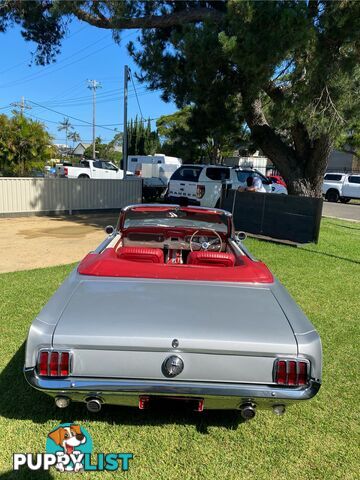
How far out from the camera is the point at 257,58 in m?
7.74

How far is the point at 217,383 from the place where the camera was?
7.11ft

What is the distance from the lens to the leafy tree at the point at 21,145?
568 inches

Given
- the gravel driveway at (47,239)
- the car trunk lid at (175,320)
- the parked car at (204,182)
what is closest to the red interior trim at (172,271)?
the car trunk lid at (175,320)

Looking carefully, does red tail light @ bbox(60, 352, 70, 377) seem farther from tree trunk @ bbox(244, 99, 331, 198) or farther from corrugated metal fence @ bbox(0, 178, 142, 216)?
corrugated metal fence @ bbox(0, 178, 142, 216)

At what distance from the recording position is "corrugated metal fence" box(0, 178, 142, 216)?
12.3m

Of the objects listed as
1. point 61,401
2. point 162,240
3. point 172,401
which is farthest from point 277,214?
point 61,401

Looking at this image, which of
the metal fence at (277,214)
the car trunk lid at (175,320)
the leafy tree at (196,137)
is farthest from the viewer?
the leafy tree at (196,137)

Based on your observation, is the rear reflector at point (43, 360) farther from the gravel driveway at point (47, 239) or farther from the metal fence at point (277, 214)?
the metal fence at point (277, 214)

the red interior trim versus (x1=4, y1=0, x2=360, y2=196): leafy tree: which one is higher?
(x1=4, y1=0, x2=360, y2=196): leafy tree

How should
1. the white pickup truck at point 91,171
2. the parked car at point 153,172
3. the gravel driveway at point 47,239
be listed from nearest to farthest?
the gravel driveway at point 47,239 → the parked car at point 153,172 → the white pickup truck at point 91,171

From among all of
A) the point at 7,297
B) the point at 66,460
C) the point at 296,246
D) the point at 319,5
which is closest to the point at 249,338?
the point at 66,460

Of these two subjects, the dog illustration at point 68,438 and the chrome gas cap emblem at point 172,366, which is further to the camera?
the dog illustration at point 68,438

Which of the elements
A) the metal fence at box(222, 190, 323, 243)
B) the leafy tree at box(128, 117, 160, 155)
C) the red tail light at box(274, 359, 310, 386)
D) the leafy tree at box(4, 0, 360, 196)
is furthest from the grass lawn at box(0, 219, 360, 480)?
the leafy tree at box(128, 117, 160, 155)

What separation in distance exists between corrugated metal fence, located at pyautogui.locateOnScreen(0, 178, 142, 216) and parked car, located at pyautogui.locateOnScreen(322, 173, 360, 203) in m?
14.6
